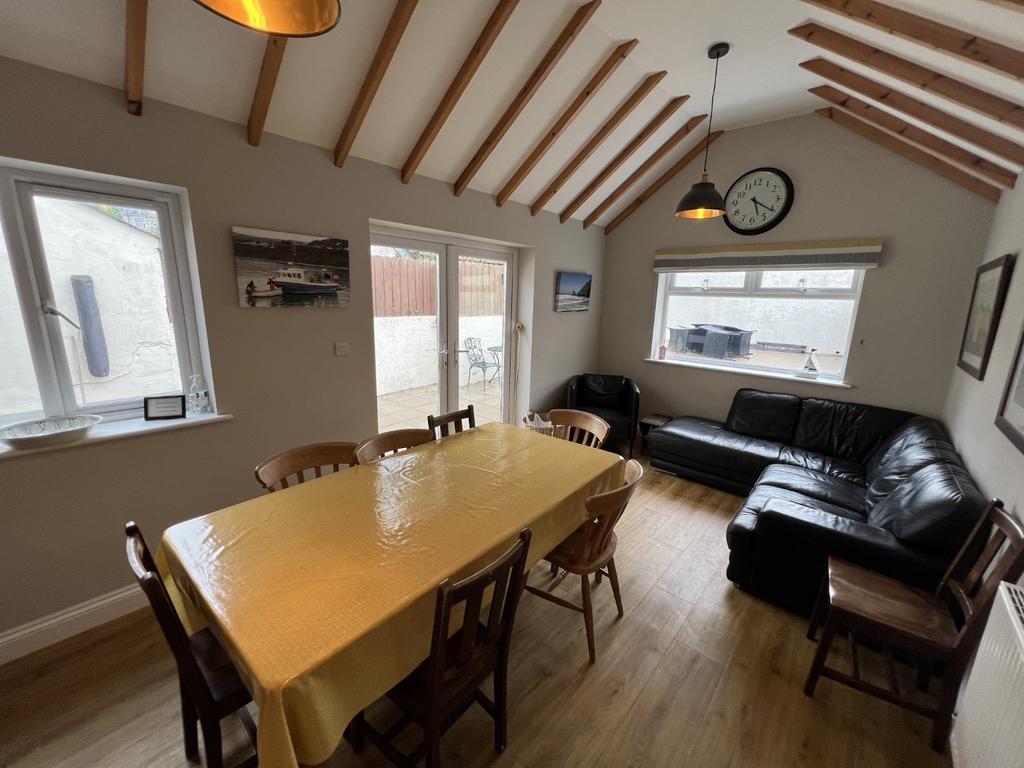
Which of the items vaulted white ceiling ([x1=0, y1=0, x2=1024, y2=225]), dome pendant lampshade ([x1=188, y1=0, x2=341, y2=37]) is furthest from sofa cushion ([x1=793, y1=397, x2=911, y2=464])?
dome pendant lampshade ([x1=188, y1=0, x2=341, y2=37])

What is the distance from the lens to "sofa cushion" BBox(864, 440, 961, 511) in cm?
228

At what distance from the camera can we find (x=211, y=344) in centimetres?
217

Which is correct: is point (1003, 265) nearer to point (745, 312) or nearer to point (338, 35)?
Answer: point (745, 312)

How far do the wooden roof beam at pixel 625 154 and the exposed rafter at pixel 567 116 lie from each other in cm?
82

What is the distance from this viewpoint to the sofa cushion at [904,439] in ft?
8.66

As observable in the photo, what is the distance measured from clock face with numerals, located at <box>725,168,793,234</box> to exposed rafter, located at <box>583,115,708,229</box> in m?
0.70

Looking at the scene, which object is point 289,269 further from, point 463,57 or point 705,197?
point 705,197

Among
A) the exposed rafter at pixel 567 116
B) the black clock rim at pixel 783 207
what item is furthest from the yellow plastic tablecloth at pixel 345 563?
the black clock rim at pixel 783 207

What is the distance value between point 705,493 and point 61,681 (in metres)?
4.01

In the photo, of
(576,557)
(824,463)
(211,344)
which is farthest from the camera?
(824,463)

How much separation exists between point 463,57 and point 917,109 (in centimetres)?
262

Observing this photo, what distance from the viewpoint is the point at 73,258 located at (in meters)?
1.93

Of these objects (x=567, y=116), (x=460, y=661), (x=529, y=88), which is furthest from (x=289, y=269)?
(x=460, y=661)

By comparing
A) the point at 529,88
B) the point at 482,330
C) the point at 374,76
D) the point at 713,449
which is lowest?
the point at 713,449
